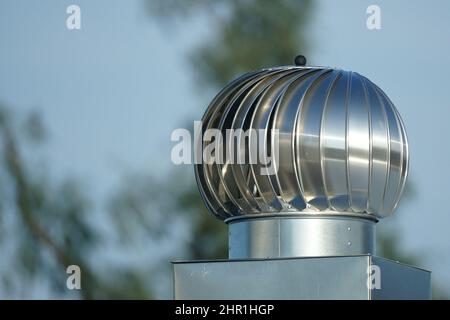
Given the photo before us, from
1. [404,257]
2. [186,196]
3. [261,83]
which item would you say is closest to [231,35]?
[186,196]

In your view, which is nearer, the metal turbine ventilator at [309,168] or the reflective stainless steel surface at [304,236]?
the metal turbine ventilator at [309,168]

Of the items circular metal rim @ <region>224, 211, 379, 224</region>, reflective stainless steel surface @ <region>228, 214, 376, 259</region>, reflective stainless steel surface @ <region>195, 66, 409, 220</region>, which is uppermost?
reflective stainless steel surface @ <region>195, 66, 409, 220</region>

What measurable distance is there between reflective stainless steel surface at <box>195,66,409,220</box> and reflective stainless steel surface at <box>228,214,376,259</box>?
92mm

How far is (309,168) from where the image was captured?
11.8 meters

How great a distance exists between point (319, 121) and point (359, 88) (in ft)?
2.14

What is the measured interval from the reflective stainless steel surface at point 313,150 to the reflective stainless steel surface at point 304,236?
9cm

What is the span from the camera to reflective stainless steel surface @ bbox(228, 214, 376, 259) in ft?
39.2

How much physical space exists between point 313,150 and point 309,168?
0.16m

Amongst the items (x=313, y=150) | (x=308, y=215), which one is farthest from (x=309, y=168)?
(x=308, y=215)

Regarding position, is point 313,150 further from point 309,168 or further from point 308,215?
point 308,215

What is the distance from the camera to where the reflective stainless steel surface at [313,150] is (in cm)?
1183
